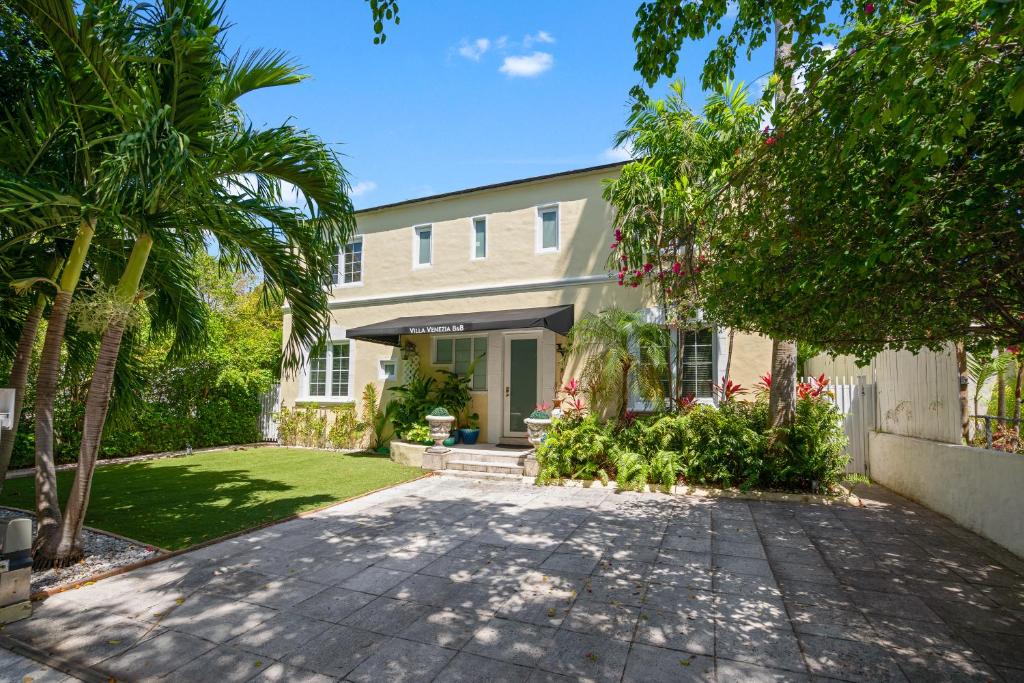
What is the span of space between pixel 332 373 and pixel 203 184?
11.7m

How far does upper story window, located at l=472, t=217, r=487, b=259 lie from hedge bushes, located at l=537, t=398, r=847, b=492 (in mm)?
6039

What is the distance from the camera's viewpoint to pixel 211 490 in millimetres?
9359

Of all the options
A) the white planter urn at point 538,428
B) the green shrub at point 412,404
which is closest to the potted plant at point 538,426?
the white planter urn at point 538,428

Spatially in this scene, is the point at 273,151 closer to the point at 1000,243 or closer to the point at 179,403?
the point at 1000,243

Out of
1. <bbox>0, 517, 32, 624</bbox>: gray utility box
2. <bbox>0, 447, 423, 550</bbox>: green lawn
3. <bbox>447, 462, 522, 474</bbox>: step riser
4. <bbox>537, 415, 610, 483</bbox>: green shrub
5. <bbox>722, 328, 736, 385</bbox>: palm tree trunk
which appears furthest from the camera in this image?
<bbox>722, 328, 736, 385</bbox>: palm tree trunk

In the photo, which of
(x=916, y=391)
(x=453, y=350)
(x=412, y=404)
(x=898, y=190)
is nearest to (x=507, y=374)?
(x=453, y=350)

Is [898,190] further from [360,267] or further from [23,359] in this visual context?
[360,267]

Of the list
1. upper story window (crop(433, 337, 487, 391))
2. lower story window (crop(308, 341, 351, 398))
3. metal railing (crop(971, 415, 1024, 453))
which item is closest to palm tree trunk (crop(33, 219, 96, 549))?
upper story window (crop(433, 337, 487, 391))

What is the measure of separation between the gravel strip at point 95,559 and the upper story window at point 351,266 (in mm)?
10586

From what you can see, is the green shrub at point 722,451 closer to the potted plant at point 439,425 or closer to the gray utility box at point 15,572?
the potted plant at point 439,425

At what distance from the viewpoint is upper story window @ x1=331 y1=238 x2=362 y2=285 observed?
1620cm

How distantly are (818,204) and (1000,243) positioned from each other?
1.27m

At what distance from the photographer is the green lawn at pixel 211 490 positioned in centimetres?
714

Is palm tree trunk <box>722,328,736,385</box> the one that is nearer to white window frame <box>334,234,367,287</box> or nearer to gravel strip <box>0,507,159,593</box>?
gravel strip <box>0,507,159,593</box>
